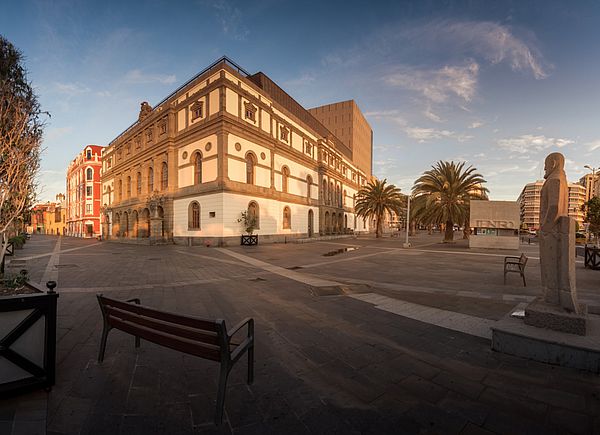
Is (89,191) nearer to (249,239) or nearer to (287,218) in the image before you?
(287,218)

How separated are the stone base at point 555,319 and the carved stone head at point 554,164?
208cm

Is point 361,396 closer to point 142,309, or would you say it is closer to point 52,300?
point 142,309

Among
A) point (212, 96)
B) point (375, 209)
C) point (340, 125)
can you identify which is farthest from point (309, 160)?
point (340, 125)

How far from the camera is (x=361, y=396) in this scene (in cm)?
277

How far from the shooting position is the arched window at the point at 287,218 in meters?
33.0

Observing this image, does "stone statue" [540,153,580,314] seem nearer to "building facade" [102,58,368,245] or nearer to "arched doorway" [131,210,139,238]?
"building facade" [102,58,368,245]

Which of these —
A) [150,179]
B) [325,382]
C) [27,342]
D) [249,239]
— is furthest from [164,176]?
Answer: [325,382]

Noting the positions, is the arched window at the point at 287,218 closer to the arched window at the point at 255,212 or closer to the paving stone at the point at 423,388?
the arched window at the point at 255,212

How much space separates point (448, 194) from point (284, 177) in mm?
18422

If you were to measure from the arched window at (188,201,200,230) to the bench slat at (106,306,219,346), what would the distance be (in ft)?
79.8

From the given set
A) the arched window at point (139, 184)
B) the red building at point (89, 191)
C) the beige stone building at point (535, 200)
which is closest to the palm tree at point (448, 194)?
the arched window at point (139, 184)

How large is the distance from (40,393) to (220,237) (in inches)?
849

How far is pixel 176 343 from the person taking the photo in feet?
8.91

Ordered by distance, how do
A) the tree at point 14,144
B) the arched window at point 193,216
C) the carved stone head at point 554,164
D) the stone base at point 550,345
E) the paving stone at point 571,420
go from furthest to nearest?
the arched window at point 193,216 → the tree at point 14,144 → the carved stone head at point 554,164 → the stone base at point 550,345 → the paving stone at point 571,420
